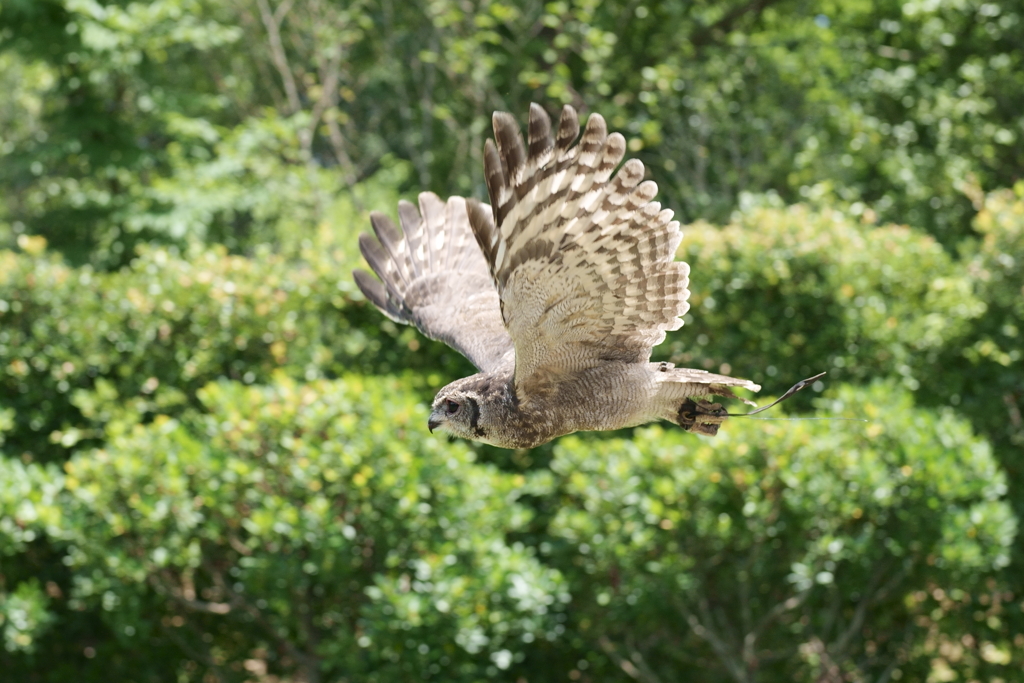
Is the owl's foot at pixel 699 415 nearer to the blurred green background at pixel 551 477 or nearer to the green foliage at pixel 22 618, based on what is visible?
the blurred green background at pixel 551 477

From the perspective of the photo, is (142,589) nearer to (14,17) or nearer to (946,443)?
(946,443)

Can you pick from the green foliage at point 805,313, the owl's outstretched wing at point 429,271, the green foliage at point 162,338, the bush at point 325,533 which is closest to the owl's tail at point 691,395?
the owl's outstretched wing at point 429,271

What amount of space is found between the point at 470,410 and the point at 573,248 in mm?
525

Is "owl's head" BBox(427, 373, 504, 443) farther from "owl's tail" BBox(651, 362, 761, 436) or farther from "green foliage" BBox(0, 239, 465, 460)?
"green foliage" BBox(0, 239, 465, 460)

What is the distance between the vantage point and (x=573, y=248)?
8.52 feet

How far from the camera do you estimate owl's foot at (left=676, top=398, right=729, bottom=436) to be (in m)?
3.15

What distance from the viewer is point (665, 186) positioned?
36.9ft

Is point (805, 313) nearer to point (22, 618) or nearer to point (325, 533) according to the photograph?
point (325, 533)

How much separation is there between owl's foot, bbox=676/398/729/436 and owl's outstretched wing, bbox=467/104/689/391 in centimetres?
23

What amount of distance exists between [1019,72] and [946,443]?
504 centimetres

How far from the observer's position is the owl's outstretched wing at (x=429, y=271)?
3869 mm

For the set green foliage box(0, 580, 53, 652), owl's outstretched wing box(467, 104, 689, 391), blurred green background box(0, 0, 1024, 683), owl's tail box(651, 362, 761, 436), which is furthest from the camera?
green foliage box(0, 580, 53, 652)

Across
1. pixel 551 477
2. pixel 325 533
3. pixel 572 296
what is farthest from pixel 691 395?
pixel 551 477

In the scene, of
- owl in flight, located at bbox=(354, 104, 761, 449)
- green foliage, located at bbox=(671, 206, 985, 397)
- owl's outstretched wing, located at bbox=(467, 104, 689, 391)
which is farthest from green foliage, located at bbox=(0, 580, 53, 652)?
owl's outstretched wing, located at bbox=(467, 104, 689, 391)
